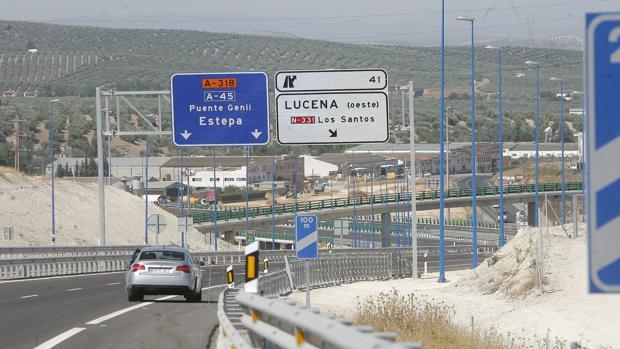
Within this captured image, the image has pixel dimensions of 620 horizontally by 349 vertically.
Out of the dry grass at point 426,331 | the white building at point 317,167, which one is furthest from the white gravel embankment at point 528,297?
the white building at point 317,167

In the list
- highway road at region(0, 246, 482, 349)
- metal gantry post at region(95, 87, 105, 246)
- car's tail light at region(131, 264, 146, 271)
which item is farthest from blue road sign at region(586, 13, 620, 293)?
metal gantry post at region(95, 87, 105, 246)

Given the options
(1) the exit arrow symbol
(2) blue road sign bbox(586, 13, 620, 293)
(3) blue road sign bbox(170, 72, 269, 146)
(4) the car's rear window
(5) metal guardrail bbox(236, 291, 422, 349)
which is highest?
(3) blue road sign bbox(170, 72, 269, 146)

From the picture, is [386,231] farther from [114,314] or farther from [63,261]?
[114,314]

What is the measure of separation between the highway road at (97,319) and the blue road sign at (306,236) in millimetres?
2285

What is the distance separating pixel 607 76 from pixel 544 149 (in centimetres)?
18892

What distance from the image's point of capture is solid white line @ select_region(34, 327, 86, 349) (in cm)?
1767

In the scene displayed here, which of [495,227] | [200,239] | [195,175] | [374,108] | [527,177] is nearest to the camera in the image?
[374,108]

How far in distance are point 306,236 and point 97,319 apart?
513 cm

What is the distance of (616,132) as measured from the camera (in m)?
5.20

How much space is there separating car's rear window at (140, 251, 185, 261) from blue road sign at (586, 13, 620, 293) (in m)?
25.3

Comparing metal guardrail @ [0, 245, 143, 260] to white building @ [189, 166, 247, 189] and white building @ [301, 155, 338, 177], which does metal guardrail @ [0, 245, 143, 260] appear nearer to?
white building @ [189, 166, 247, 189]

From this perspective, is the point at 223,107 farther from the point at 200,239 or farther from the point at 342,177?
the point at 342,177

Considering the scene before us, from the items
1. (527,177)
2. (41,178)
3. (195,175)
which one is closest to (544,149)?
(527,177)

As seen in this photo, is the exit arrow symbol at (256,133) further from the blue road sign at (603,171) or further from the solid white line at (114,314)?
the blue road sign at (603,171)
